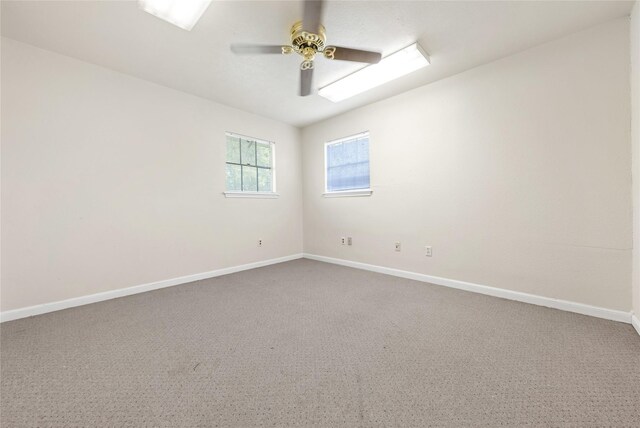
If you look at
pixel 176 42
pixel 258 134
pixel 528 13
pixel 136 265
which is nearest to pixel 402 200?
pixel 528 13

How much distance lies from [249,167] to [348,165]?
1603 millimetres

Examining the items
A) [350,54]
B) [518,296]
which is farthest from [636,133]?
[350,54]

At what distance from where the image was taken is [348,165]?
3.92 m

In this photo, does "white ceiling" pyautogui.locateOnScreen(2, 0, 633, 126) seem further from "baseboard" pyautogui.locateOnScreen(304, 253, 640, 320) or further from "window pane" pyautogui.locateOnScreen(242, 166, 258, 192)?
"baseboard" pyautogui.locateOnScreen(304, 253, 640, 320)

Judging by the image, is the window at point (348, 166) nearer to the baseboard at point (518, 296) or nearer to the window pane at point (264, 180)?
the window pane at point (264, 180)

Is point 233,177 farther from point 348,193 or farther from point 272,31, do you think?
point 272,31

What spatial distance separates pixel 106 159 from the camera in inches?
102

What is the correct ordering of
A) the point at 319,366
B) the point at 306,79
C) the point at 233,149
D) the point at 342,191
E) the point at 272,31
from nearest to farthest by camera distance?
the point at 319,366
the point at 272,31
the point at 306,79
the point at 233,149
the point at 342,191

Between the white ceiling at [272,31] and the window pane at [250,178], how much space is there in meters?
1.38

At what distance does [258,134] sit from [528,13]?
3336mm

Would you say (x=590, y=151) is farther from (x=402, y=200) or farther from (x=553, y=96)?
(x=402, y=200)

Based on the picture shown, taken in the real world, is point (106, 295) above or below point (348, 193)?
below

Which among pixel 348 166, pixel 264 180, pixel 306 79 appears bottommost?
pixel 264 180

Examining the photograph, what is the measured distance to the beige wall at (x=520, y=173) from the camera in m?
1.98
